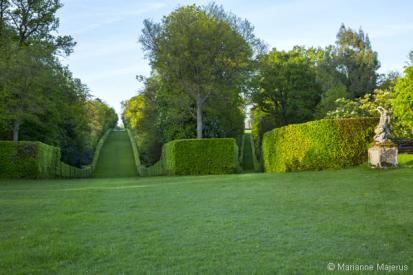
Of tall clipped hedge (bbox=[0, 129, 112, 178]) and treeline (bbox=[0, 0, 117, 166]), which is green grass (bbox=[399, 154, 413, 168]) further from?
treeline (bbox=[0, 0, 117, 166])

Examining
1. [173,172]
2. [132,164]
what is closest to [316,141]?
[173,172]

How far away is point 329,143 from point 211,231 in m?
11.4

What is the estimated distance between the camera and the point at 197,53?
2772 centimetres

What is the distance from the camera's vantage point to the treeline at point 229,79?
90.6ft

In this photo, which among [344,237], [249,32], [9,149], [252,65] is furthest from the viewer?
[249,32]

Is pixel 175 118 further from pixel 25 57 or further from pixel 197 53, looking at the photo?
pixel 25 57

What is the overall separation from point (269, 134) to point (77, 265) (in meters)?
20.7

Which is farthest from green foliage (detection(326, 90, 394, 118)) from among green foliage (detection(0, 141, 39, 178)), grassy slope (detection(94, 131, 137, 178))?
green foliage (detection(0, 141, 39, 178))

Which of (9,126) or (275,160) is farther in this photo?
(9,126)

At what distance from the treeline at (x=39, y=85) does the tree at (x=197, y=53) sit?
23.9 feet

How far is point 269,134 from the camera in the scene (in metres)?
24.9

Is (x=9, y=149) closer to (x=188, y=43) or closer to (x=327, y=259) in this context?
(x=188, y=43)

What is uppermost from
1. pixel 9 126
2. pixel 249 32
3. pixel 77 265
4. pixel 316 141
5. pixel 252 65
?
pixel 249 32

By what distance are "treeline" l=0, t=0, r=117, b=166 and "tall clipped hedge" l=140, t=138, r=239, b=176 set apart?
9.29 metres
